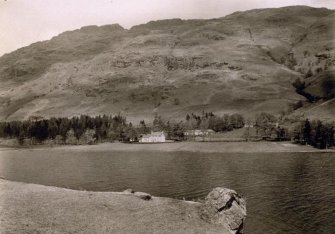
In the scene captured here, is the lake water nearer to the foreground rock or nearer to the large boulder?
the large boulder

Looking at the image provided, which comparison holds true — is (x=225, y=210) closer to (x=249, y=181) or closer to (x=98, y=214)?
(x=98, y=214)

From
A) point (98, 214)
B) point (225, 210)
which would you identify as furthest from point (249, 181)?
point (98, 214)

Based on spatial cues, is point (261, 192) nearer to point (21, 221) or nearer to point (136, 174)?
point (136, 174)

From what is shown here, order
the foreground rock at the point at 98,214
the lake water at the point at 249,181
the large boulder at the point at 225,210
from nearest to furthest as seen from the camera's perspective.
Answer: the foreground rock at the point at 98,214 → the large boulder at the point at 225,210 → the lake water at the point at 249,181

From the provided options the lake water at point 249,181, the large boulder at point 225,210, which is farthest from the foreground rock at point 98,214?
the lake water at point 249,181

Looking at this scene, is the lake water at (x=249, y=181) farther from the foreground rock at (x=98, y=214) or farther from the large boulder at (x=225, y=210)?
the foreground rock at (x=98, y=214)

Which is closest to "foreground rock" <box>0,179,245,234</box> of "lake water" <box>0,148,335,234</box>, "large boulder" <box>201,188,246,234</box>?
"large boulder" <box>201,188,246,234</box>

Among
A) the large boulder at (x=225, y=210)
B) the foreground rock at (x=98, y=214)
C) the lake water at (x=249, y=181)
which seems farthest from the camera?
the lake water at (x=249, y=181)

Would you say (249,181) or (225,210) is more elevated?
(225,210)
